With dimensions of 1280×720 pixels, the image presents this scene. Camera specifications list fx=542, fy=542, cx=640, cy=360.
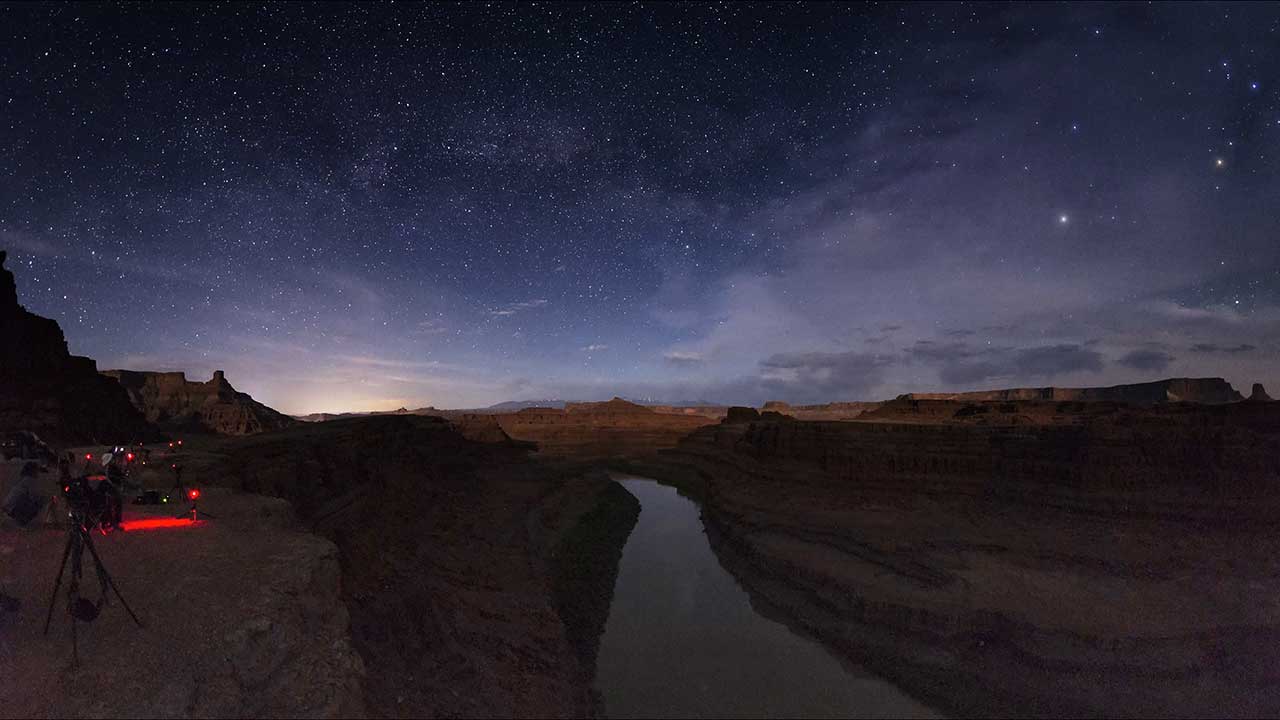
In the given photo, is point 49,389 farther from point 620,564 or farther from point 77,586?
point 77,586

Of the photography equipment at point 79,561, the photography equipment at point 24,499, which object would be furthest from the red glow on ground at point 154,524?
the photography equipment at point 79,561

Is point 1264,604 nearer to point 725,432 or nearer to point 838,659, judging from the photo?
point 838,659

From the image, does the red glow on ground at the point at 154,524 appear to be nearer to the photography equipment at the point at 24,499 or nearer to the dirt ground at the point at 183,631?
the dirt ground at the point at 183,631

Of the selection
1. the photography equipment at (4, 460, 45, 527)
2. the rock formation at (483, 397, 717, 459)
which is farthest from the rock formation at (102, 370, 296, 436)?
the photography equipment at (4, 460, 45, 527)

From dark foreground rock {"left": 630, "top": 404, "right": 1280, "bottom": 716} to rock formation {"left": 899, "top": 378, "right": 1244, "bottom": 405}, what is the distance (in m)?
34.2

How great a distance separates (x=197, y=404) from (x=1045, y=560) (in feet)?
315

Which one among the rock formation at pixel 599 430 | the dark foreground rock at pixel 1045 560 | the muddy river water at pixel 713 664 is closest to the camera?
the muddy river water at pixel 713 664

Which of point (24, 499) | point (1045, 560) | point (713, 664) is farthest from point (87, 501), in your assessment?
point (1045, 560)

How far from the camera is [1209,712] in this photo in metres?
14.9

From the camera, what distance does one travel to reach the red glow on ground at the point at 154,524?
12.6m

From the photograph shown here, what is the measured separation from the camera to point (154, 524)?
1298 centimetres

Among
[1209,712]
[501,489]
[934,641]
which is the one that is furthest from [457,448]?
[1209,712]

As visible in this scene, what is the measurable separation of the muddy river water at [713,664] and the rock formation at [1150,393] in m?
55.0

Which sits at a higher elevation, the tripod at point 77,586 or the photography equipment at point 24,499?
the photography equipment at point 24,499
